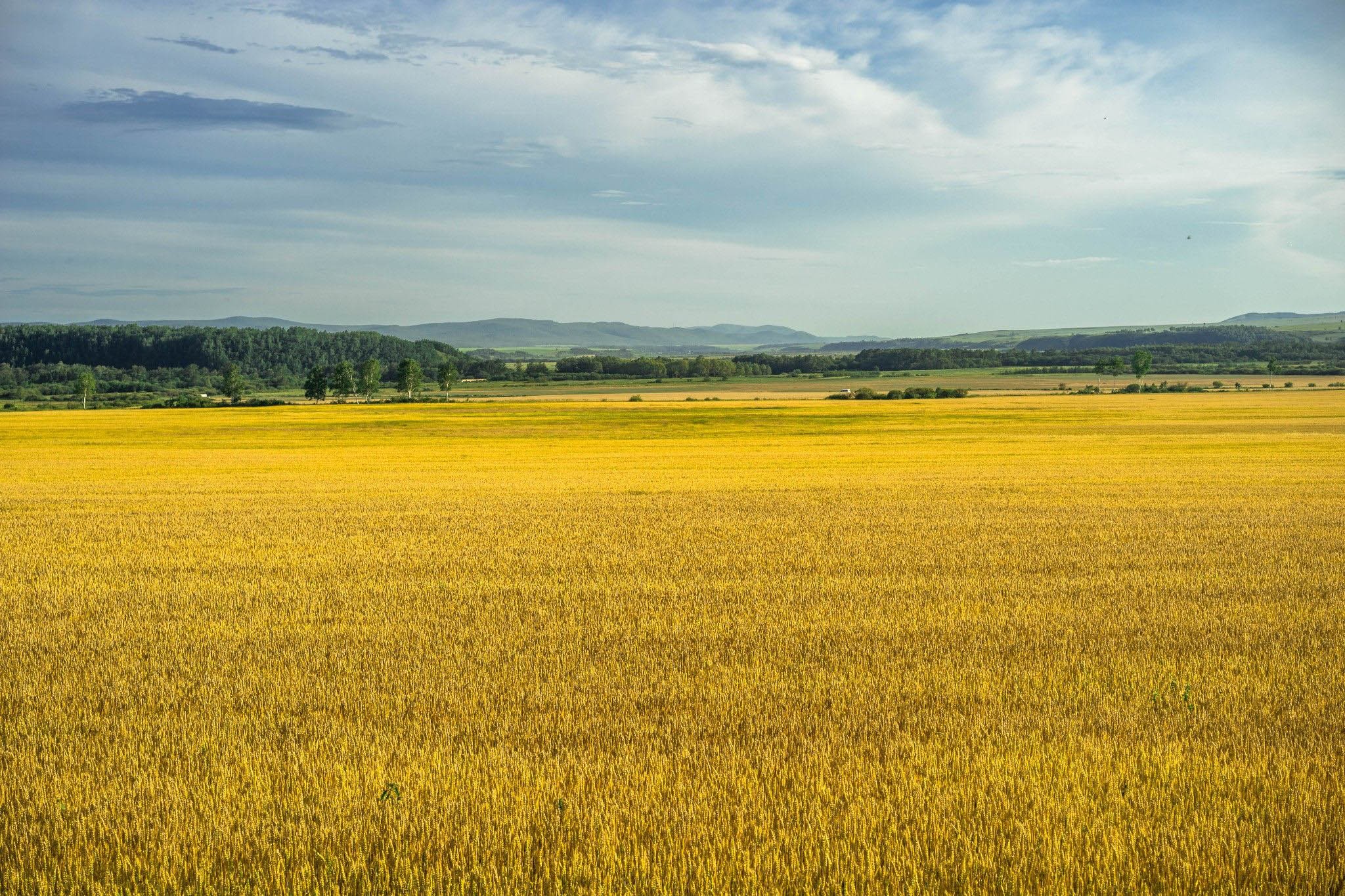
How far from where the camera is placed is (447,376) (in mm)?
165625

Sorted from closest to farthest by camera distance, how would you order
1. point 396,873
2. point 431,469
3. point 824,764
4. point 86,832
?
point 396,873 < point 86,832 < point 824,764 < point 431,469

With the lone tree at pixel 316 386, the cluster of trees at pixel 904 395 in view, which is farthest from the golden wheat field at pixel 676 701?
the lone tree at pixel 316 386

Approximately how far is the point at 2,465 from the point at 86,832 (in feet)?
143

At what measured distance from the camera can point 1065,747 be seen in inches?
315

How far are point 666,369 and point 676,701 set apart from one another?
173603mm

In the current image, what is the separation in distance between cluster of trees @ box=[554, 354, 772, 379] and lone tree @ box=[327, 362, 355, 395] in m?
39.8

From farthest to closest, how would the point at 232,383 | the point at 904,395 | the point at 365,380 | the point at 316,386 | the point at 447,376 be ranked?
the point at 232,383 < the point at 447,376 < the point at 365,380 < the point at 316,386 < the point at 904,395

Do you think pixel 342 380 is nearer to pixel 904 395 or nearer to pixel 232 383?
pixel 232 383

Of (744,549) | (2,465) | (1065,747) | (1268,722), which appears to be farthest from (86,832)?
(2,465)

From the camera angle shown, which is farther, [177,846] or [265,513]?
[265,513]

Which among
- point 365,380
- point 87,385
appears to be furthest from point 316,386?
point 87,385

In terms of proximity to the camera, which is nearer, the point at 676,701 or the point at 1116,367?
the point at 676,701

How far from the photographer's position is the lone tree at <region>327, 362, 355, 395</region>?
15400 centimetres

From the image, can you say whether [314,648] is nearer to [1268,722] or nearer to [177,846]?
[177,846]
